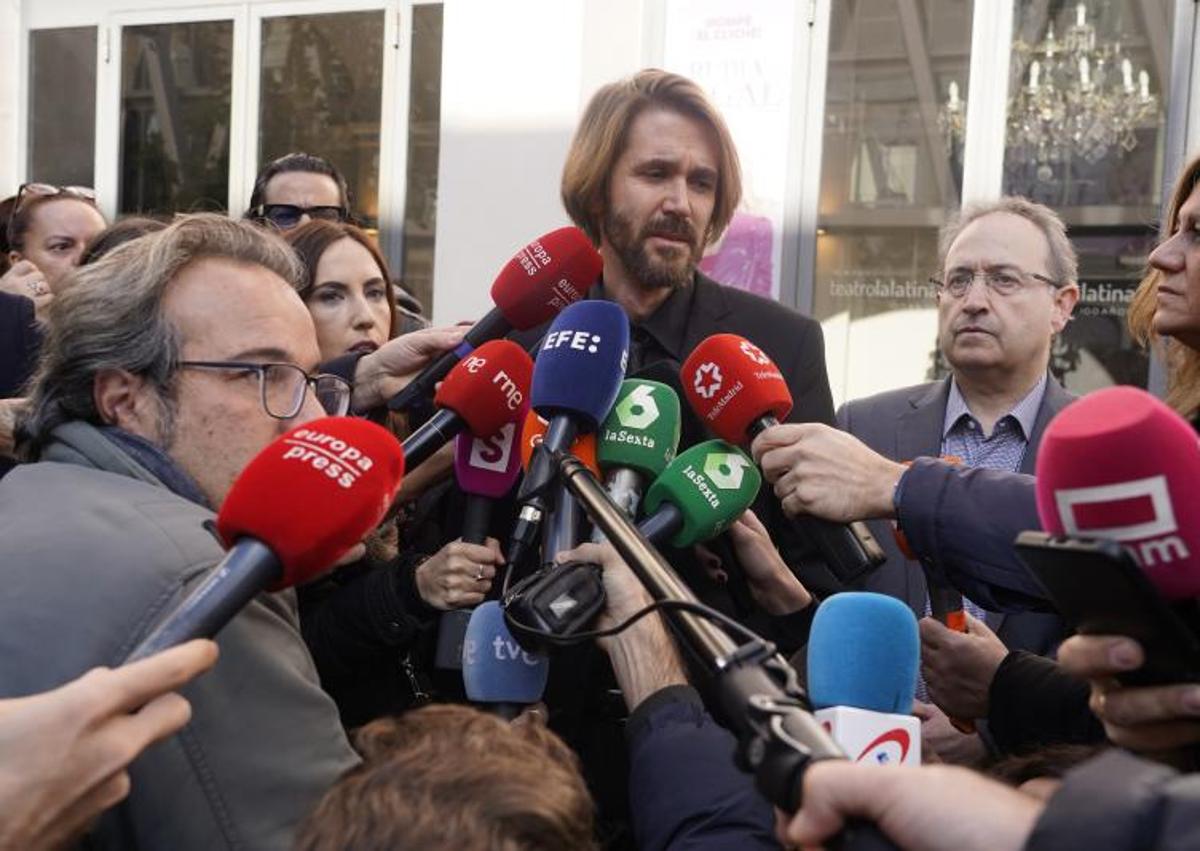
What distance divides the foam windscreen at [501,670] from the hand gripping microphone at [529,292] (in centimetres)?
55

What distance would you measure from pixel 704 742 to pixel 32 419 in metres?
0.98

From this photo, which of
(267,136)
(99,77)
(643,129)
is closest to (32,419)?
(643,129)

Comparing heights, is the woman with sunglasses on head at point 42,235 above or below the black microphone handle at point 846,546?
above

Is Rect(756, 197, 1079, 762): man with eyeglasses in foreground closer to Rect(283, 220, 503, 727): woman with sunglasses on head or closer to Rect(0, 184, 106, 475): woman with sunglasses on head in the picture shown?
Rect(283, 220, 503, 727): woman with sunglasses on head

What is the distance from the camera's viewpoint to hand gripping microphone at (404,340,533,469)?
2.24m

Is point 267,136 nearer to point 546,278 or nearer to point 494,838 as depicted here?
point 546,278

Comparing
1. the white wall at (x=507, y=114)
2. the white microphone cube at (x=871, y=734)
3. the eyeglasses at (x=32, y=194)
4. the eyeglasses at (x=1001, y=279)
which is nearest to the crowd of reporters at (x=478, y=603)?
the white microphone cube at (x=871, y=734)

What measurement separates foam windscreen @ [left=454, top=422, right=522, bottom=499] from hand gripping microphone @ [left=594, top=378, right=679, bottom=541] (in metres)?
0.33

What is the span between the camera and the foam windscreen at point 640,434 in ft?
6.72

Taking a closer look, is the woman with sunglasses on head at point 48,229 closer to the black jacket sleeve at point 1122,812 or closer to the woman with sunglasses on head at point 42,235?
the woman with sunglasses on head at point 42,235

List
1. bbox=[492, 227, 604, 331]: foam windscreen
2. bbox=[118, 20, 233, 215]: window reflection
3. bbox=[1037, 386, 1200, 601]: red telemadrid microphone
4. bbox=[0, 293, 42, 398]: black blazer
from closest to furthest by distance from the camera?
bbox=[1037, 386, 1200, 601]: red telemadrid microphone < bbox=[492, 227, 604, 331]: foam windscreen < bbox=[0, 293, 42, 398]: black blazer < bbox=[118, 20, 233, 215]: window reflection

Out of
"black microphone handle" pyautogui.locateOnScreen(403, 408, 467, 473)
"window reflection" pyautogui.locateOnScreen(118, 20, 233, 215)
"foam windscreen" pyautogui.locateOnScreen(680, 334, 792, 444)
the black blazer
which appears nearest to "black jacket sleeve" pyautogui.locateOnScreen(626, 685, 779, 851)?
"foam windscreen" pyautogui.locateOnScreen(680, 334, 792, 444)

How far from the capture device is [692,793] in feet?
5.07

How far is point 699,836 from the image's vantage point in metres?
1.52
